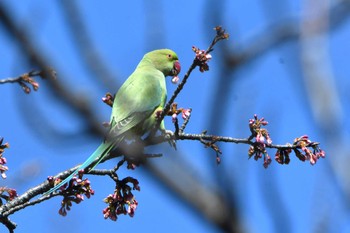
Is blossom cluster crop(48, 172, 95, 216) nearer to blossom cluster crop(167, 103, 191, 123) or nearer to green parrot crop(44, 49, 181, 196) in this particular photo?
green parrot crop(44, 49, 181, 196)

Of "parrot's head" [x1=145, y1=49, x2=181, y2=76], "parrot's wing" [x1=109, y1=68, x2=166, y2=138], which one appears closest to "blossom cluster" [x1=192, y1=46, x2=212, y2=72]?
"parrot's wing" [x1=109, y1=68, x2=166, y2=138]

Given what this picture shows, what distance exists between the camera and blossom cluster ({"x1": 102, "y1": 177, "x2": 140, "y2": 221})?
11.3ft

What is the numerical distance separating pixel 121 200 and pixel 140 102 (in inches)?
72.7

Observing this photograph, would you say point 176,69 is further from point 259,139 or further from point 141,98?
point 259,139

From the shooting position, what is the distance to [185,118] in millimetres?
3492

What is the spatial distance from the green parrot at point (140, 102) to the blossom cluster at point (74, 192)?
0.18 ft

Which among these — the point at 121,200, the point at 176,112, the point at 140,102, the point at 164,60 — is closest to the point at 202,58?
the point at 176,112

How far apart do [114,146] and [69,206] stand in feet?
2.81

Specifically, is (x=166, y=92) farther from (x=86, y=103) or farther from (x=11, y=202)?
(x=86, y=103)

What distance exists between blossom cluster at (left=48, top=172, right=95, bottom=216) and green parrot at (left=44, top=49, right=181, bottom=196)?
5 cm

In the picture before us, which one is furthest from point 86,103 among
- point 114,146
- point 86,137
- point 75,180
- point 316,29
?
point 114,146

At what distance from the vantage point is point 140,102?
205 inches

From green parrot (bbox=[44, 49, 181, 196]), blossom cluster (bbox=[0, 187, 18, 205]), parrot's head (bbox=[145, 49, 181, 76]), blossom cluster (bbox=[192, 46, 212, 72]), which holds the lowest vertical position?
blossom cluster (bbox=[0, 187, 18, 205])

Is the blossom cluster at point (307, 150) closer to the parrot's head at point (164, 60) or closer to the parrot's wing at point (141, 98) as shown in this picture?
the parrot's wing at point (141, 98)
